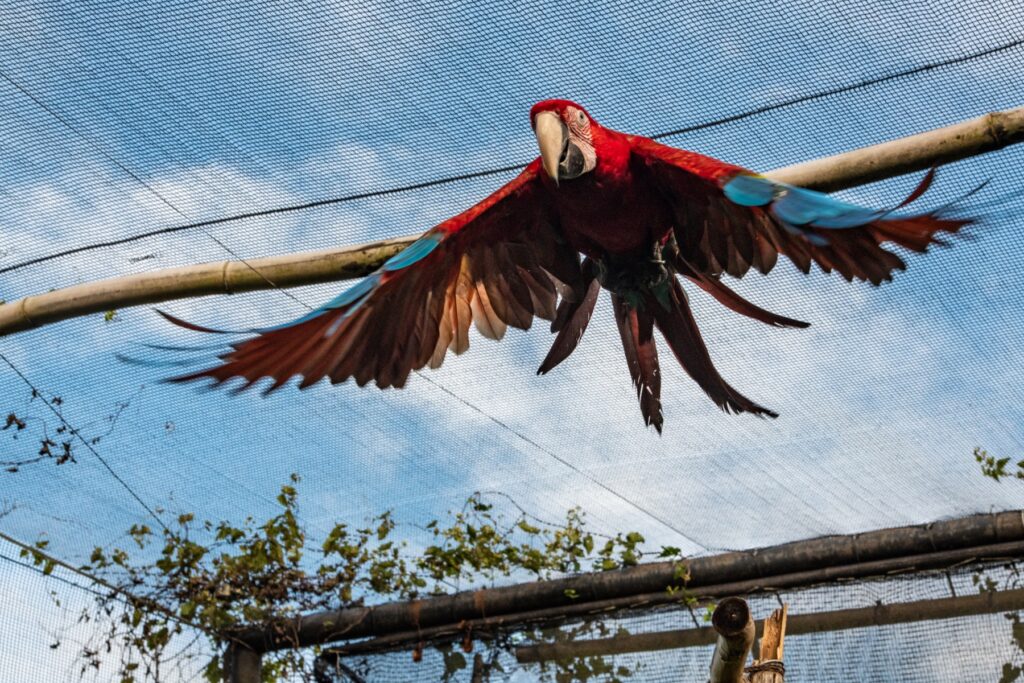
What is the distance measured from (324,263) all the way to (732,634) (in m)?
0.87

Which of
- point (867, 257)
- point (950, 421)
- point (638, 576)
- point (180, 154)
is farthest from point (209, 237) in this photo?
point (950, 421)

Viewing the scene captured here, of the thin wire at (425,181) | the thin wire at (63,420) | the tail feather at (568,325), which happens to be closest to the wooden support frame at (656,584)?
the thin wire at (63,420)

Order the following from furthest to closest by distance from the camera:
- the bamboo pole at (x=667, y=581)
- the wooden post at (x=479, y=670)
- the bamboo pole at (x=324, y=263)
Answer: the wooden post at (x=479, y=670) → the bamboo pole at (x=667, y=581) → the bamboo pole at (x=324, y=263)

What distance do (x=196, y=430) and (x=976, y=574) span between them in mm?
1476

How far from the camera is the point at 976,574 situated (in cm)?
224

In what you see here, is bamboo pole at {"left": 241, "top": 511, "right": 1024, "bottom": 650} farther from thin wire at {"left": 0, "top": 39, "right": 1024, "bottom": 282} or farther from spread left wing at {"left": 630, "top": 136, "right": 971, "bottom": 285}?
thin wire at {"left": 0, "top": 39, "right": 1024, "bottom": 282}

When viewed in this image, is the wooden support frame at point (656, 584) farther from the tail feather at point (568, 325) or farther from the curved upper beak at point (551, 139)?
the curved upper beak at point (551, 139)

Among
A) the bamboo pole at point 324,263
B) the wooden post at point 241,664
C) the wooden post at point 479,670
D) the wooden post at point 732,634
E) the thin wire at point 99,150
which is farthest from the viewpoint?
the wooden post at point 241,664

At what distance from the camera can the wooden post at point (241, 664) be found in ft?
8.71

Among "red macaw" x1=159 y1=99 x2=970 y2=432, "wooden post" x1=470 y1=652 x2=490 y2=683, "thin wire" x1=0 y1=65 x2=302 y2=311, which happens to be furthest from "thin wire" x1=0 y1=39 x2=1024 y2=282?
"wooden post" x1=470 y1=652 x2=490 y2=683

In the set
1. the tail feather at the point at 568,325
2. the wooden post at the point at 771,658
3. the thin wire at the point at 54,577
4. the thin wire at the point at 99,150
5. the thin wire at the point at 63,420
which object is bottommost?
the wooden post at the point at 771,658

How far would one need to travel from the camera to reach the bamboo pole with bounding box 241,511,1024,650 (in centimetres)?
226

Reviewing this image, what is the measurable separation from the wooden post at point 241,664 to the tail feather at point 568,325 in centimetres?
97

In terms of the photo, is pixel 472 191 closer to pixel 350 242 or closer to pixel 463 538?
pixel 350 242
